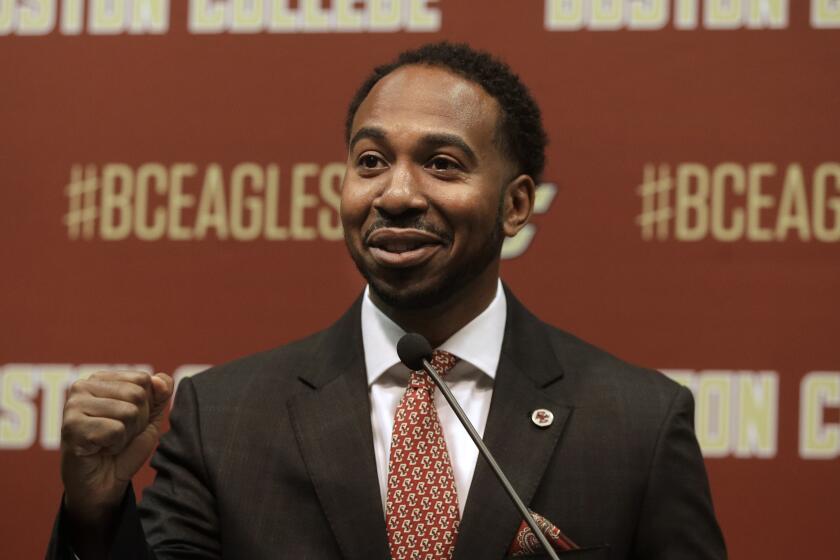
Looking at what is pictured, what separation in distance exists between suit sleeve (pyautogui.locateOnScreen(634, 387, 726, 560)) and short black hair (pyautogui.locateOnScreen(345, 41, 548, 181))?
1.67 feet

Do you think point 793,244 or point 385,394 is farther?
point 793,244

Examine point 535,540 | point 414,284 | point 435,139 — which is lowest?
point 535,540

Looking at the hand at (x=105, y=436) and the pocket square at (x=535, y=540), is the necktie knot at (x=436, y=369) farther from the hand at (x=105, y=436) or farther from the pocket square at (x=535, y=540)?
the hand at (x=105, y=436)

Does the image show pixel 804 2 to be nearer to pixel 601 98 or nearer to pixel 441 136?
pixel 601 98

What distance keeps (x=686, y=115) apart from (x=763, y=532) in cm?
89

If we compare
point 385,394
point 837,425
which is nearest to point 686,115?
point 837,425

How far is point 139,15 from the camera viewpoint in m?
3.01

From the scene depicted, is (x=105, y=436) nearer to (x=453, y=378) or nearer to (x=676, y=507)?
(x=453, y=378)

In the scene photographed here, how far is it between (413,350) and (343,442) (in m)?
0.27

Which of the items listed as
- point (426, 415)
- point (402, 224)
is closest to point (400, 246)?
point (402, 224)

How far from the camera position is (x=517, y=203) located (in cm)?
222

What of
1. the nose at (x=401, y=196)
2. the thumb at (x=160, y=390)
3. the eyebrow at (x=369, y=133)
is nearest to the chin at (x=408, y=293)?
the nose at (x=401, y=196)

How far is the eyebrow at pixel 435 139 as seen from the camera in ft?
6.64

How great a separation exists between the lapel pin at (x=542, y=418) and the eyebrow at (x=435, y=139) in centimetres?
40
